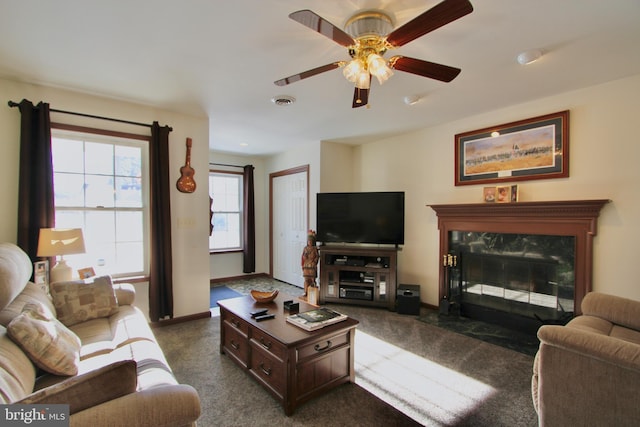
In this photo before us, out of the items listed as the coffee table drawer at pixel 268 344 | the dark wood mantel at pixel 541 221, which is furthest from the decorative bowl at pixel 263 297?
the dark wood mantel at pixel 541 221

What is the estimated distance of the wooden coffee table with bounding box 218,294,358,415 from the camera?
1.92 meters

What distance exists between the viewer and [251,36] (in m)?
1.99

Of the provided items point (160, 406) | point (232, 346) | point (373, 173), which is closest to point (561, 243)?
A: point (373, 173)

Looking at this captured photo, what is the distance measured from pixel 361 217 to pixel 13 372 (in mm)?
3598

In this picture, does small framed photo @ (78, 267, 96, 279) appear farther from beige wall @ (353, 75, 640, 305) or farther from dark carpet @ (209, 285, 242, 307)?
beige wall @ (353, 75, 640, 305)

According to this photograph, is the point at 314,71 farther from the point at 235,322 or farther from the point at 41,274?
the point at 41,274

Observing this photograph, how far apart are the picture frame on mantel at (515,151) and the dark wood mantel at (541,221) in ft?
1.09

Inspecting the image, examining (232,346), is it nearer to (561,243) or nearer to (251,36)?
(251,36)

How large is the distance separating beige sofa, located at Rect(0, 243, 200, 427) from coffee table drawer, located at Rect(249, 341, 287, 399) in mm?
640

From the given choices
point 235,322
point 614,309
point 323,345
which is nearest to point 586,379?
point 614,309

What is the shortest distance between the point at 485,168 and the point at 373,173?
1717 millimetres

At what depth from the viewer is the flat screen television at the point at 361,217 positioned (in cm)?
409

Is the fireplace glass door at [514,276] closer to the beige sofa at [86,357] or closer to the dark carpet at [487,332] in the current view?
the dark carpet at [487,332]

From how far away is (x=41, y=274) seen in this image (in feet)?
8.48
